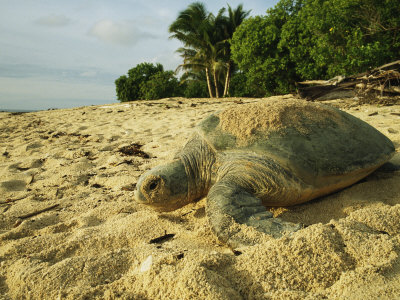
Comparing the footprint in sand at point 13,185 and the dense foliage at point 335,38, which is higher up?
the dense foliage at point 335,38

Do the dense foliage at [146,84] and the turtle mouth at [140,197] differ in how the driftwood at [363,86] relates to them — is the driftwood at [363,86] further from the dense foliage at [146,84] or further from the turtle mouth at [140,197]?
the dense foliage at [146,84]

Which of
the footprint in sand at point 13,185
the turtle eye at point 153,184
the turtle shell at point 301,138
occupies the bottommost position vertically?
the footprint in sand at point 13,185

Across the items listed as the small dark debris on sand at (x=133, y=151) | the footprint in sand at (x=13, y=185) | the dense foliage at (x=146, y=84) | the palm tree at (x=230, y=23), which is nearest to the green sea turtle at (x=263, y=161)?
the small dark debris on sand at (x=133, y=151)

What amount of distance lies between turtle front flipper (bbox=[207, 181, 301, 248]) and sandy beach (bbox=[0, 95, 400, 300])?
4.1 inches

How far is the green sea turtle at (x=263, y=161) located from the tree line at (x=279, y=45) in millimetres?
6407

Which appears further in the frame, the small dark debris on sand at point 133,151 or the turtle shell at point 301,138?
the small dark debris on sand at point 133,151

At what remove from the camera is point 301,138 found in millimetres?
1992

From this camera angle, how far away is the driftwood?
5504 millimetres

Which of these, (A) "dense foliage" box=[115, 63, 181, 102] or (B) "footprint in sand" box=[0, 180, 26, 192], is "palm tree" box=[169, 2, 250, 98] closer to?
(A) "dense foliage" box=[115, 63, 181, 102]

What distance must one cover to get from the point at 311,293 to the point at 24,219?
2.14 m

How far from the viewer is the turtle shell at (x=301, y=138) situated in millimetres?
1900

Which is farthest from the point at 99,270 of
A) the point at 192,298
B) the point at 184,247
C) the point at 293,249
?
the point at 293,249

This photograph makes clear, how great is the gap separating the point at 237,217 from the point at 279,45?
13292 mm

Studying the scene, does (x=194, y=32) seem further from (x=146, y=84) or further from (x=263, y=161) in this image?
(x=263, y=161)
